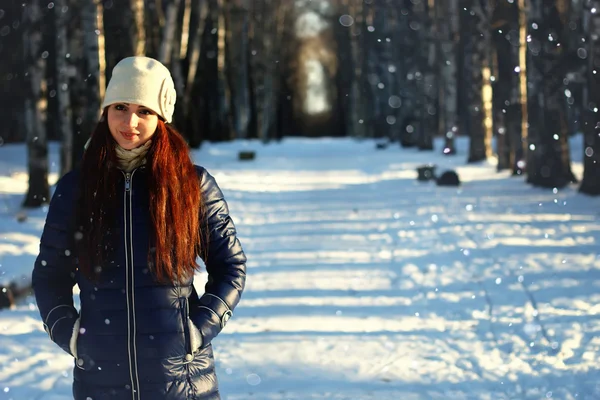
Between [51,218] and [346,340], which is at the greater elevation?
[51,218]

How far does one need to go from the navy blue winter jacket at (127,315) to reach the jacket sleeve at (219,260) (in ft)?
0.03

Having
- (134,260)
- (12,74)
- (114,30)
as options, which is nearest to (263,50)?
(12,74)

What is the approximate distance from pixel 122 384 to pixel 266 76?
147 feet

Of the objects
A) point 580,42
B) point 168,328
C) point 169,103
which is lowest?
point 168,328

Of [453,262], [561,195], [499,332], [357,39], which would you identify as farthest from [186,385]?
[357,39]

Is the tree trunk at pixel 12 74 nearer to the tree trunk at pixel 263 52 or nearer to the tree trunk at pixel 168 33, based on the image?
the tree trunk at pixel 168 33

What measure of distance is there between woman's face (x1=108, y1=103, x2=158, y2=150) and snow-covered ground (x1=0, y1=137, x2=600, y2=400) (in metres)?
3.15

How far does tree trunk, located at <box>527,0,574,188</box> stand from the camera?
1717cm

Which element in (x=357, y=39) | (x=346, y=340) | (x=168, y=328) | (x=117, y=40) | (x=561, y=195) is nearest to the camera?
(x=168, y=328)

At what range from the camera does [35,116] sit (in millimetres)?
16141

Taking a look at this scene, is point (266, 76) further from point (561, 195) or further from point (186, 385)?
point (186, 385)

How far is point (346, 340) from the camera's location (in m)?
7.19

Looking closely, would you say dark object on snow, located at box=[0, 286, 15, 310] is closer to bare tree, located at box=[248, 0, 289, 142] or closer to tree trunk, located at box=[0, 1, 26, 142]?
tree trunk, located at box=[0, 1, 26, 142]

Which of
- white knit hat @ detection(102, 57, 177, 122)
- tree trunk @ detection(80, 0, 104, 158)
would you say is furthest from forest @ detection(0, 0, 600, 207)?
white knit hat @ detection(102, 57, 177, 122)
